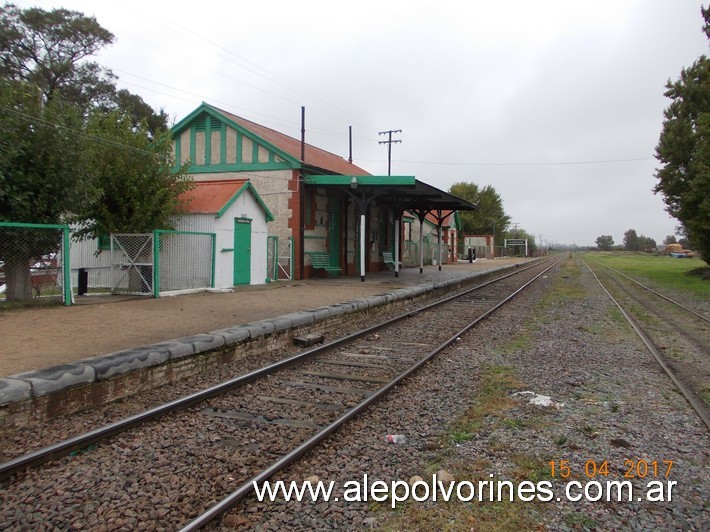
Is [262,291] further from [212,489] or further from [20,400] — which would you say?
[212,489]

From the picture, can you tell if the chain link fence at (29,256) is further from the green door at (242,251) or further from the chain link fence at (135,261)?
the green door at (242,251)

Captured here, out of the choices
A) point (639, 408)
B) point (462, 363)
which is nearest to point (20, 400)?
point (462, 363)

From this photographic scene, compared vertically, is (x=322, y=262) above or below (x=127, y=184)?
below

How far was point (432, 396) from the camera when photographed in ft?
17.6

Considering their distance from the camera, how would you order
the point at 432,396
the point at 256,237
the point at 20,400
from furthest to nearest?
the point at 256,237 → the point at 432,396 → the point at 20,400

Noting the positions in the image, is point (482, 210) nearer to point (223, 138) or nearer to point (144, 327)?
point (223, 138)

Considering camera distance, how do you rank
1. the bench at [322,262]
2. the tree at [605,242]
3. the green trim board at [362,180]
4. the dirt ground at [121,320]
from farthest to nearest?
1. the tree at [605,242]
2. the bench at [322,262]
3. the green trim board at [362,180]
4. the dirt ground at [121,320]

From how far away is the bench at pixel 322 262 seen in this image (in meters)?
19.0

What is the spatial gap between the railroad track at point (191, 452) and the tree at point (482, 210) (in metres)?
68.5

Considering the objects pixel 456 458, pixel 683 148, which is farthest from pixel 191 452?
pixel 683 148

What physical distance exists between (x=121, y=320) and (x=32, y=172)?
11.8 feet

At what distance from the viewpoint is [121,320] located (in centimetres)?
834

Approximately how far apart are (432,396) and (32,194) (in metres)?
8.53
